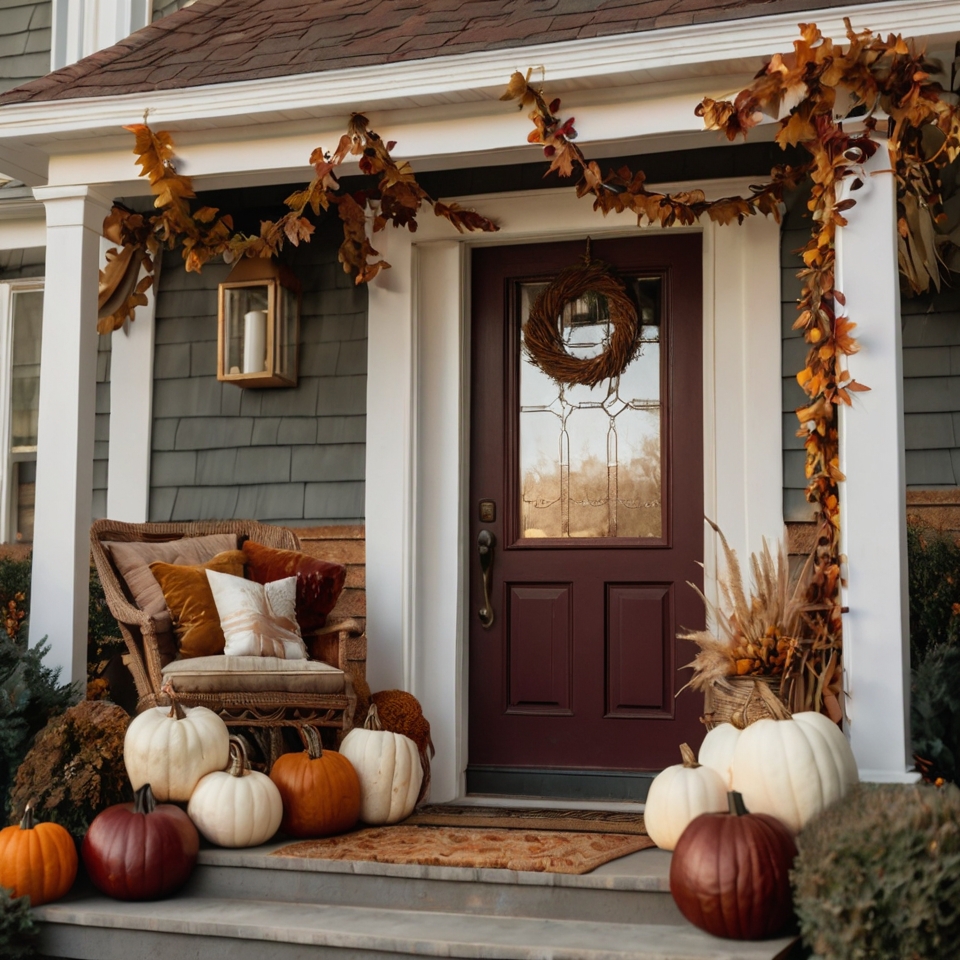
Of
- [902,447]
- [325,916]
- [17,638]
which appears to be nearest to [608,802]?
[325,916]

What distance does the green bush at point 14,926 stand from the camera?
3.13 metres

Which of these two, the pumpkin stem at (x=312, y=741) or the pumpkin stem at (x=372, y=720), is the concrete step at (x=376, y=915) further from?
the pumpkin stem at (x=372, y=720)

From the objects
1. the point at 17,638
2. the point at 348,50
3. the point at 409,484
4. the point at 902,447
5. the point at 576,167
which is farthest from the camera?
the point at 17,638

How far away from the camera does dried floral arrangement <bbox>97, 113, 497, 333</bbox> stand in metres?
3.94

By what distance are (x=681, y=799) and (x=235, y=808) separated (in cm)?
130

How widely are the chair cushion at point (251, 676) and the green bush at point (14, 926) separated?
82cm

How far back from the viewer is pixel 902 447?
3.44 meters

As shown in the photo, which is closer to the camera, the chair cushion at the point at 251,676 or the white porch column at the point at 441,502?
the chair cushion at the point at 251,676

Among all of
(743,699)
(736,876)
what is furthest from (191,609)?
(736,876)

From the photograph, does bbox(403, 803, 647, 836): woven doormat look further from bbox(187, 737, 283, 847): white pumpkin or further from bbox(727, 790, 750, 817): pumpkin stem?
bbox(727, 790, 750, 817): pumpkin stem

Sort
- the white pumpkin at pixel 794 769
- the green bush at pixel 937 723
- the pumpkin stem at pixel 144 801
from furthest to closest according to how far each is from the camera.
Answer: the green bush at pixel 937 723
the pumpkin stem at pixel 144 801
the white pumpkin at pixel 794 769

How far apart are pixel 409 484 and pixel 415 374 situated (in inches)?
17.3

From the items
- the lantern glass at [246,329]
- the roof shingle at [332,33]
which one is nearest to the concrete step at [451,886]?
the lantern glass at [246,329]

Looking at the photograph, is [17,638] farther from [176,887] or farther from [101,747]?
[176,887]
